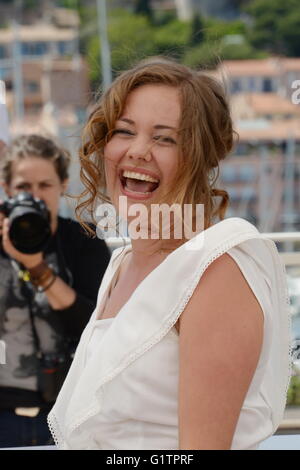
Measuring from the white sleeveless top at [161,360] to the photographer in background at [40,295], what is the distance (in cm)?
59

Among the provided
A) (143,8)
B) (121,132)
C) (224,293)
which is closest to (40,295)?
(121,132)

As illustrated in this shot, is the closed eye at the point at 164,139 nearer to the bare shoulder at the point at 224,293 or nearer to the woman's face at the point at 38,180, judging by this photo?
the bare shoulder at the point at 224,293

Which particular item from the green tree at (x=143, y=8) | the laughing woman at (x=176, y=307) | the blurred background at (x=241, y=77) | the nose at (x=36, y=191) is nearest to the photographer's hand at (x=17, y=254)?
the nose at (x=36, y=191)

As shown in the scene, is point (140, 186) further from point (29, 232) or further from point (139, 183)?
point (29, 232)

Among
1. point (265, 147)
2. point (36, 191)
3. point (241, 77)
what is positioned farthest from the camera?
point (265, 147)

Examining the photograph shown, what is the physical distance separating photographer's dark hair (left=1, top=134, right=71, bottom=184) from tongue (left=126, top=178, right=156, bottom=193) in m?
0.76

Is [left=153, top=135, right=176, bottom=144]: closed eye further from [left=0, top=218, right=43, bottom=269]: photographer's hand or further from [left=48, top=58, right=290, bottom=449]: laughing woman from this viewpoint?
[left=0, top=218, right=43, bottom=269]: photographer's hand

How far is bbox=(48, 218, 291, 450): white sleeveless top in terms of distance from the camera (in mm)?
603

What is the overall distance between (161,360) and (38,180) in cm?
88

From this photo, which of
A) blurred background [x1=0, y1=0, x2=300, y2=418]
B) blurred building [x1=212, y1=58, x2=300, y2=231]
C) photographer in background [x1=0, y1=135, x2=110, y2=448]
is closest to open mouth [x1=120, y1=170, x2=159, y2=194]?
photographer in background [x1=0, y1=135, x2=110, y2=448]

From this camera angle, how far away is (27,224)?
1310 mm

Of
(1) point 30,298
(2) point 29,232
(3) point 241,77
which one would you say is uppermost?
(2) point 29,232

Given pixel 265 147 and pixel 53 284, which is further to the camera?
pixel 265 147

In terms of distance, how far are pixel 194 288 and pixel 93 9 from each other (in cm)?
3633
